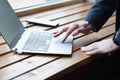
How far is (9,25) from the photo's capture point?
1.06 metres

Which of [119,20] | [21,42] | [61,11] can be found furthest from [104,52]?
[61,11]

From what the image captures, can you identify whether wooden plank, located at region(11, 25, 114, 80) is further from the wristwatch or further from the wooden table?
the wristwatch

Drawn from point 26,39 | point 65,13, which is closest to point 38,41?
point 26,39

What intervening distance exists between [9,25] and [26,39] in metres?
0.10

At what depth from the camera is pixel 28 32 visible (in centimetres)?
116

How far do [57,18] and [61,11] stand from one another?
150 millimetres

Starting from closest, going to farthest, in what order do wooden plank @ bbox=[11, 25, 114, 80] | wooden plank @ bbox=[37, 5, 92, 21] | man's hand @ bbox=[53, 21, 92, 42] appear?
wooden plank @ bbox=[11, 25, 114, 80] → man's hand @ bbox=[53, 21, 92, 42] → wooden plank @ bbox=[37, 5, 92, 21]

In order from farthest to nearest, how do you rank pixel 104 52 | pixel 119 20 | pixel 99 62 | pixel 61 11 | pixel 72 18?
pixel 61 11 < pixel 72 18 < pixel 99 62 < pixel 119 20 < pixel 104 52

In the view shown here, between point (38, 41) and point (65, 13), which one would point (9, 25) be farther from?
point (65, 13)

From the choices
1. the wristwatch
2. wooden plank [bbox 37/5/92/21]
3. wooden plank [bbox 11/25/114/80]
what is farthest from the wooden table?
wooden plank [bbox 37/5/92/21]

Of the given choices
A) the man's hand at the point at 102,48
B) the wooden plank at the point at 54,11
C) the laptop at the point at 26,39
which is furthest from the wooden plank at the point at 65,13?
the man's hand at the point at 102,48

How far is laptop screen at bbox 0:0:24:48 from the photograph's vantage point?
1.00 meters

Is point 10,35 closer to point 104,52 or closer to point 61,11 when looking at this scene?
point 104,52

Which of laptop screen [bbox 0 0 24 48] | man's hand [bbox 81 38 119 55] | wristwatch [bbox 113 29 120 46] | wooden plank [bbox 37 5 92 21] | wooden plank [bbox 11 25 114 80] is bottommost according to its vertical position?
wooden plank [bbox 37 5 92 21]
